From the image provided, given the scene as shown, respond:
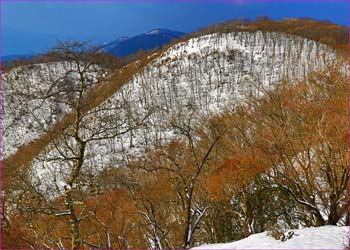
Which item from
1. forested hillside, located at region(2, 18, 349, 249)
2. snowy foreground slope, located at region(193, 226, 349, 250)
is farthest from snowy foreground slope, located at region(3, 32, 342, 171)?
snowy foreground slope, located at region(193, 226, 349, 250)

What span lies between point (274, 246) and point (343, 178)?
6885 mm

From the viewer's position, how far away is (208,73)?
87.8 m

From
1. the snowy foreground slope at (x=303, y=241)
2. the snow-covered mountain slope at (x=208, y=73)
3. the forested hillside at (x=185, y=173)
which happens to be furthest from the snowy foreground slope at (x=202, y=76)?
the snowy foreground slope at (x=303, y=241)

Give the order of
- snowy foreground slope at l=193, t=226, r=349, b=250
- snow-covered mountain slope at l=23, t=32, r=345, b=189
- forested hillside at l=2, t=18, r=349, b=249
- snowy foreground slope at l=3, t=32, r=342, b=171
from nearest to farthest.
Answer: snowy foreground slope at l=193, t=226, r=349, b=250 < forested hillside at l=2, t=18, r=349, b=249 < snow-covered mountain slope at l=23, t=32, r=345, b=189 < snowy foreground slope at l=3, t=32, r=342, b=171

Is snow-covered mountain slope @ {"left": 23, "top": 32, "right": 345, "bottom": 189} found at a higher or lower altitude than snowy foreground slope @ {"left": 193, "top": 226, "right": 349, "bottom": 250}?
higher

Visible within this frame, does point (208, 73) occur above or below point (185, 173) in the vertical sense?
above

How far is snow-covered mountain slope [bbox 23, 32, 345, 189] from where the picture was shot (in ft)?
240

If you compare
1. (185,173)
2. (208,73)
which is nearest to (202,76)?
(208,73)

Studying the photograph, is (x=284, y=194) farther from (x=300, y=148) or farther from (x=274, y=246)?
(x=274, y=246)

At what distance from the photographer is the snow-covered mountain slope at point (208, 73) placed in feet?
240

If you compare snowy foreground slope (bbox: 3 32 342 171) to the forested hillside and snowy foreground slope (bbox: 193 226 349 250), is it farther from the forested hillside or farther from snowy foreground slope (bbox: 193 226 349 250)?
snowy foreground slope (bbox: 193 226 349 250)

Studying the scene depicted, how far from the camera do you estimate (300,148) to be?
1903 centimetres

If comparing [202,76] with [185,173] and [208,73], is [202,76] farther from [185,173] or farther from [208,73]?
[185,173]

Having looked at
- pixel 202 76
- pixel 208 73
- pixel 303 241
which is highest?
pixel 208 73
